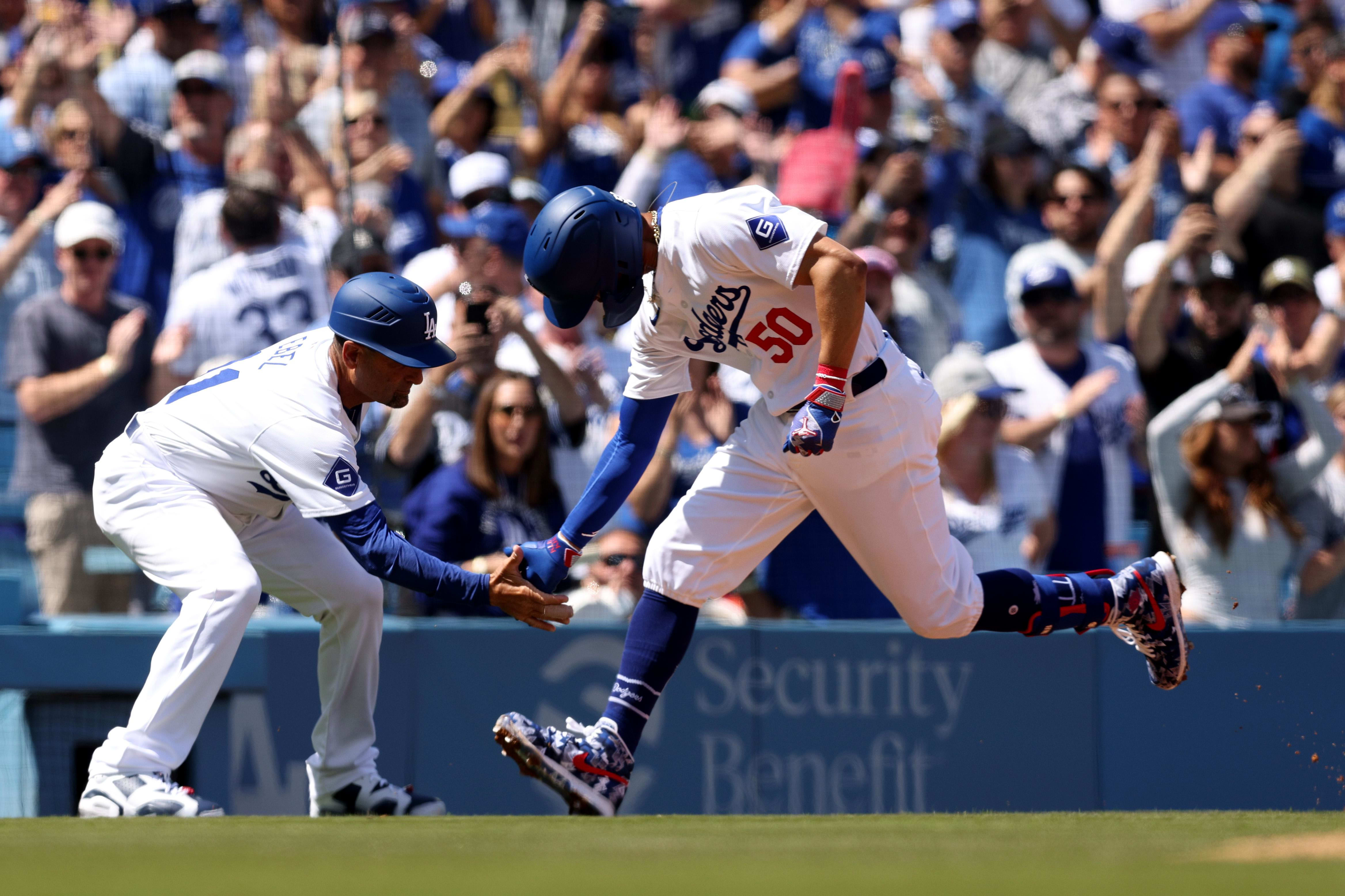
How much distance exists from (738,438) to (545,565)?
2.56 ft

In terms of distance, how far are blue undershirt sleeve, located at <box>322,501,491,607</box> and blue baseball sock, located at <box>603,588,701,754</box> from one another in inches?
21.6

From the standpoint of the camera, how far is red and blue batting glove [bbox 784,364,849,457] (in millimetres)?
4891

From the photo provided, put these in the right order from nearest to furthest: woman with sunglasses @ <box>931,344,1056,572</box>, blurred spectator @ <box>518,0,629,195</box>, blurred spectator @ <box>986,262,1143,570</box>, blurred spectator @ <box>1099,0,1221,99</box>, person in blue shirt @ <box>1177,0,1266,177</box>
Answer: woman with sunglasses @ <box>931,344,1056,572</box> < blurred spectator @ <box>986,262,1143,570</box> < blurred spectator @ <box>518,0,629,195</box> < person in blue shirt @ <box>1177,0,1266,177</box> < blurred spectator @ <box>1099,0,1221,99</box>

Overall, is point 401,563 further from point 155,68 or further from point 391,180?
point 155,68

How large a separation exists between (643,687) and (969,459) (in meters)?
2.77

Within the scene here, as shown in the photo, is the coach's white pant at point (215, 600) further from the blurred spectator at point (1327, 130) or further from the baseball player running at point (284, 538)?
the blurred spectator at point (1327, 130)

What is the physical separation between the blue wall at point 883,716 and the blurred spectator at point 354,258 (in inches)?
66.4

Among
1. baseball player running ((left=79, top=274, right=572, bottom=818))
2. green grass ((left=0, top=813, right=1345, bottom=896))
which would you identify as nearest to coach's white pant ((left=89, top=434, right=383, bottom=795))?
baseball player running ((left=79, top=274, right=572, bottom=818))

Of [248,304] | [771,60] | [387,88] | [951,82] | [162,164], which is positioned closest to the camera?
[248,304]

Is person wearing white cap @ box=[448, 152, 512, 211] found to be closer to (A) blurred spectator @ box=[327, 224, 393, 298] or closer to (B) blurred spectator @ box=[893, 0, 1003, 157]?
(A) blurred spectator @ box=[327, 224, 393, 298]

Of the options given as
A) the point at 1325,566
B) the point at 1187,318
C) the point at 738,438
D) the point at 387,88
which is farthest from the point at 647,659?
the point at 387,88

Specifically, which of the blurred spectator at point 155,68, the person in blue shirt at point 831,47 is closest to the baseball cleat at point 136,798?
the blurred spectator at point 155,68

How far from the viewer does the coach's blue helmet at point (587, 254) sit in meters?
5.12

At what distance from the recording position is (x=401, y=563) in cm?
Result: 518
